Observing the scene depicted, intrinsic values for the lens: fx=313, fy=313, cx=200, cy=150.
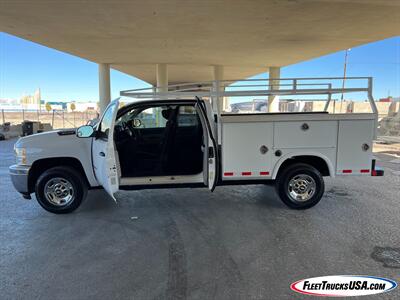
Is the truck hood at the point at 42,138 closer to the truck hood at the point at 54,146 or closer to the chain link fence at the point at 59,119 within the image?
the truck hood at the point at 54,146

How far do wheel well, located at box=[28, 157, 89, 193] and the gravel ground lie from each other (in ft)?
1.93

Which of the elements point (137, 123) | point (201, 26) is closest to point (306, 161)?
point (137, 123)

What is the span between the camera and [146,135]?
18.3ft

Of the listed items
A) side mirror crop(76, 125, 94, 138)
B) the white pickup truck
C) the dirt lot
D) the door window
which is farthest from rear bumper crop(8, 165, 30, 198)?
the dirt lot

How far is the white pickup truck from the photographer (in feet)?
16.5

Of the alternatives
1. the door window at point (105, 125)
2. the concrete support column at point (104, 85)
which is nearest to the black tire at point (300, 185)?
the door window at point (105, 125)

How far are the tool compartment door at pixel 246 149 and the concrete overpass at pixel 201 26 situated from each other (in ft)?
17.9

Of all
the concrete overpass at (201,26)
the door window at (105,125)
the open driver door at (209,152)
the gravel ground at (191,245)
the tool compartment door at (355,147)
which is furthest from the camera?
→ the concrete overpass at (201,26)

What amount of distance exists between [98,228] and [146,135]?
180cm

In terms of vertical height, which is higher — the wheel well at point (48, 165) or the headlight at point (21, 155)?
the headlight at point (21, 155)

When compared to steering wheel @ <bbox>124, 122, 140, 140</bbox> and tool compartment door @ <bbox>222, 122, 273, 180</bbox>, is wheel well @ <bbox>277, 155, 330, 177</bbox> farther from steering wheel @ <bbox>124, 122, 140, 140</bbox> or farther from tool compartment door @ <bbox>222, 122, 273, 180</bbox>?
steering wheel @ <bbox>124, 122, 140, 140</bbox>

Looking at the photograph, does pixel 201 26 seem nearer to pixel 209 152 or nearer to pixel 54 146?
pixel 209 152

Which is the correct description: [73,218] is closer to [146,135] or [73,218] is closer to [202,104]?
[146,135]

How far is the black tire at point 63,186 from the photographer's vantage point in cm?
501
